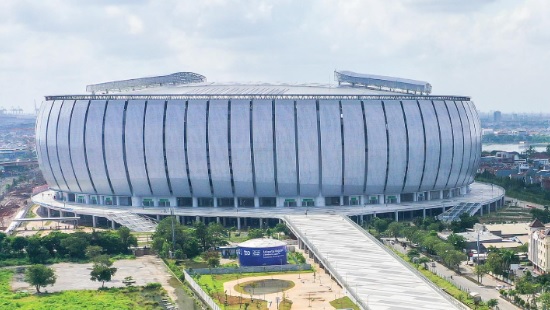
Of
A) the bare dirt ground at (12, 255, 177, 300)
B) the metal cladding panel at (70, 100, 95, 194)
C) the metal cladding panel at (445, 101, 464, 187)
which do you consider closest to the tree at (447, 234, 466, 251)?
the metal cladding panel at (445, 101, 464, 187)

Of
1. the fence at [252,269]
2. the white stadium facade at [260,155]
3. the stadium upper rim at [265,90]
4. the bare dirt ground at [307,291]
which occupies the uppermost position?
the stadium upper rim at [265,90]

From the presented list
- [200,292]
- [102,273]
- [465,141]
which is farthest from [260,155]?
[200,292]

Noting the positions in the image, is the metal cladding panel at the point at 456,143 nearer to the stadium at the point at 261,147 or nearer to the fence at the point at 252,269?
the stadium at the point at 261,147

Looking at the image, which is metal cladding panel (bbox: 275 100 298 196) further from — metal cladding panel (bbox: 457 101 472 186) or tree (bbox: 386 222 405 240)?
metal cladding panel (bbox: 457 101 472 186)

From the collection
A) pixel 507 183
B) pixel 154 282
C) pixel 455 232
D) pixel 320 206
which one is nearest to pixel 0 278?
pixel 154 282

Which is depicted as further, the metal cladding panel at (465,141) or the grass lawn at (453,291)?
the metal cladding panel at (465,141)

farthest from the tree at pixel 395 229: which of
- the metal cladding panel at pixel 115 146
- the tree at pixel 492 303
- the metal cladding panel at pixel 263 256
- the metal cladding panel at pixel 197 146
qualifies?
the metal cladding panel at pixel 115 146

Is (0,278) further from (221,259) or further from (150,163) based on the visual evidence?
(150,163)
